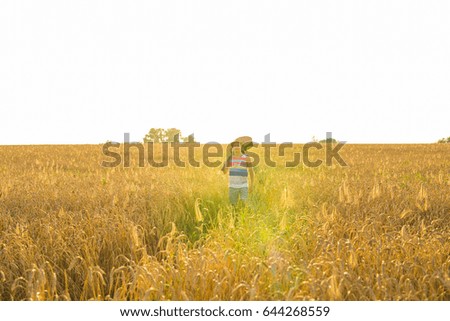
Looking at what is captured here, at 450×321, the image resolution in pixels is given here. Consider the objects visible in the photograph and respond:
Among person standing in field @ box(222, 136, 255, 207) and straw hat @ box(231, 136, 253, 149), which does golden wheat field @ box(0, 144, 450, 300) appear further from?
straw hat @ box(231, 136, 253, 149)

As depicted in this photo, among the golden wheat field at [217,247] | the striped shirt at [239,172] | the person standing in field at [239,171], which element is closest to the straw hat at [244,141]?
the person standing in field at [239,171]

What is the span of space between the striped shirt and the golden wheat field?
1.52 feet

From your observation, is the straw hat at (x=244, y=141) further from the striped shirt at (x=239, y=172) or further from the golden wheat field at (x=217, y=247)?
the golden wheat field at (x=217, y=247)

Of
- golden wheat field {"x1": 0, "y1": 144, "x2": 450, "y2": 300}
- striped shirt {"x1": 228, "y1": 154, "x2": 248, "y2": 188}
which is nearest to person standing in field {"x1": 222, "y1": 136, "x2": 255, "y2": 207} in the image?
striped shirt {"x1": 228, "y1": 154, "x2": 248, "y2": 188}

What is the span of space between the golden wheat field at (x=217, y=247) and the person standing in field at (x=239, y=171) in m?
0.34

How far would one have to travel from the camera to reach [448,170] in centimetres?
1145

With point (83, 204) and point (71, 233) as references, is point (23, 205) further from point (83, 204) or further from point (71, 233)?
point (71, 233)

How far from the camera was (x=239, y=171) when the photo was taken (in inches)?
242

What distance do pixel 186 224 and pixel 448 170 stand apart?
32.4 feet

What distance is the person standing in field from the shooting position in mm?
6152

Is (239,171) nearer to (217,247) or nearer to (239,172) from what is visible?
(239,172)

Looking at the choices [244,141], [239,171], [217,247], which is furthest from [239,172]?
[217,247]
